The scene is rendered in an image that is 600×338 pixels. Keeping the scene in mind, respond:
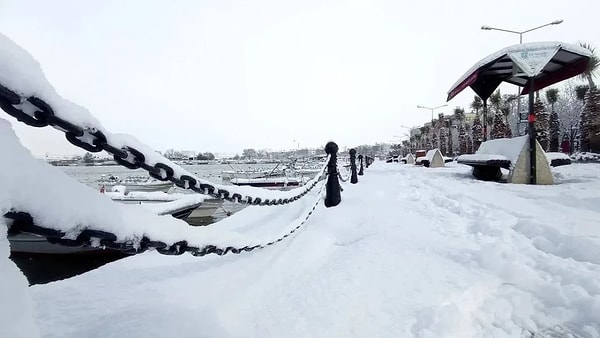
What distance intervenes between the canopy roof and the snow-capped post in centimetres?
536

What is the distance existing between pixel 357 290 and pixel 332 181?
11.1ft

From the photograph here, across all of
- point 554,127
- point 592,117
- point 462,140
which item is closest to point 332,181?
point 592,117

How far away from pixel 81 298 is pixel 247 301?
2.63 feet

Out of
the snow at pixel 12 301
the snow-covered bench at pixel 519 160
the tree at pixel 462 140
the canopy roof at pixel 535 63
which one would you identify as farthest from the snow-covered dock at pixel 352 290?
the tree at pixel 462 140

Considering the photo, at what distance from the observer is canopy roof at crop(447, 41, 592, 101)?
7.38m

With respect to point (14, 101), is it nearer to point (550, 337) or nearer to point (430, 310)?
point (430, 310)

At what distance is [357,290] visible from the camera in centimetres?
183

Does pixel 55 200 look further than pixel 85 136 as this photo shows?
No

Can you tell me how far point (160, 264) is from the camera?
7.04 feet

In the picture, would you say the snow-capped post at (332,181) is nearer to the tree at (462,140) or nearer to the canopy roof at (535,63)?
the canopy roof at (535,63)

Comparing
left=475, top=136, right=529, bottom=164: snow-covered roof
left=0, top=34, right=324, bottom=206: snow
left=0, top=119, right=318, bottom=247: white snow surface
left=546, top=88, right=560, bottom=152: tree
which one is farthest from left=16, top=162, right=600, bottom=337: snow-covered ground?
left=546, top=88, right=560, bottom=152: tree

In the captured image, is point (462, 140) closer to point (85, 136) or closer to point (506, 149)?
point (506, 149)

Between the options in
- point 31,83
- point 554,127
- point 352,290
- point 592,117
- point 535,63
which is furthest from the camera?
point 554,127

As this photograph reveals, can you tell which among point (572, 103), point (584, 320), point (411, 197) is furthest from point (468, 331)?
point (572, 103)
